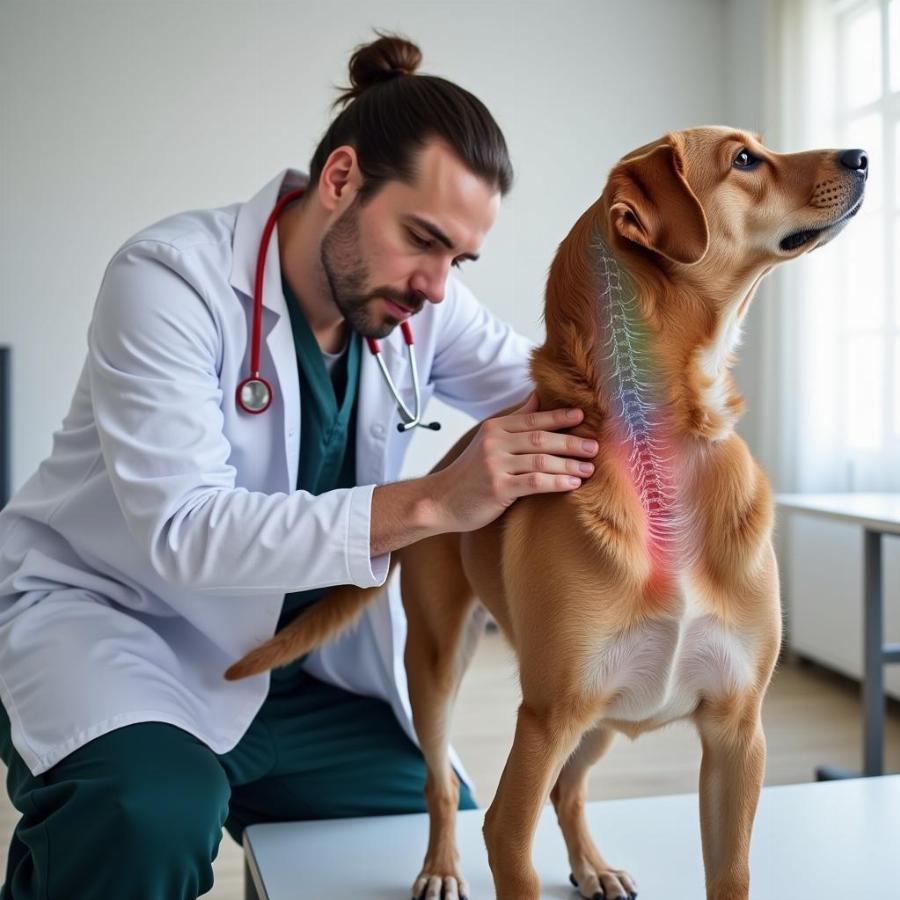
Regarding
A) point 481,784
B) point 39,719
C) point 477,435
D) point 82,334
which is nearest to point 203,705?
point 39,719

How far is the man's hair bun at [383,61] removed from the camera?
1.62 meters

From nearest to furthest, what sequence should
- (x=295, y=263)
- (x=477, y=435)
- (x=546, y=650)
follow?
(x=546, y=650) < (x=477, y=435) < (x=295, y=263)

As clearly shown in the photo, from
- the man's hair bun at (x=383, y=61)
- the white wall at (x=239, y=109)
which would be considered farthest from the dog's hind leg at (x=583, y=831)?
the white wall at (x=239, y=109)

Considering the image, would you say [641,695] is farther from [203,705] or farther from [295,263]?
[295,263]

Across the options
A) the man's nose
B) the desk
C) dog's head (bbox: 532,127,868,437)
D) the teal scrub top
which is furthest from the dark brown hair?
the desk

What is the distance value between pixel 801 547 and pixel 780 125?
1765 millimetres

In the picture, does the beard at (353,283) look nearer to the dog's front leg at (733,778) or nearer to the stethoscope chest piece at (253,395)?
the stethoscope chest piece at (253,395)

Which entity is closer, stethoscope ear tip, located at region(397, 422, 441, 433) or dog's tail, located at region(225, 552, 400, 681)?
Answer: dog's tail, located at region(225, 552, 400, 681)

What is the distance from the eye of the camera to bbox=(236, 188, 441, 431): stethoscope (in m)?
1.48

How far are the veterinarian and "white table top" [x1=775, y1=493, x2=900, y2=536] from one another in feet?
4.19

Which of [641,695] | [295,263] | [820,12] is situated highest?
[820,12]

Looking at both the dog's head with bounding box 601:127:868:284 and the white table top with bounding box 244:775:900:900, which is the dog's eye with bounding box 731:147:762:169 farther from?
the white table top with bounding box 244:775:900:900

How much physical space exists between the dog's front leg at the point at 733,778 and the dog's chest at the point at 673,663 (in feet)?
0.10

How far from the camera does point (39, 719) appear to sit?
1327 millimetres
